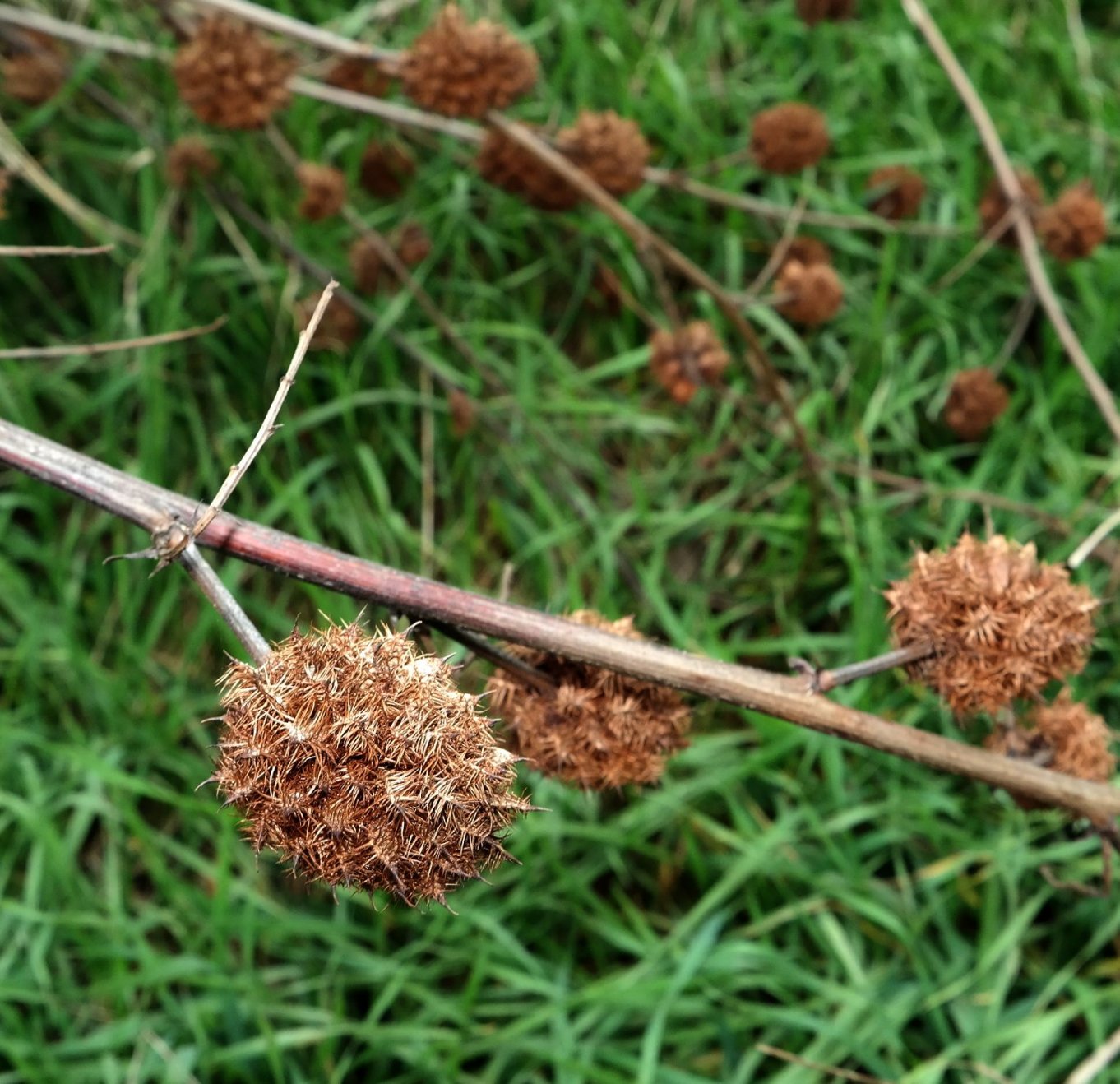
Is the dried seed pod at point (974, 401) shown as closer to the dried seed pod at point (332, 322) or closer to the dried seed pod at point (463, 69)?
the dried seed pod at point (463, 69)

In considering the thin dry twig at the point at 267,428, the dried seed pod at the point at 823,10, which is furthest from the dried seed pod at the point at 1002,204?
the thin dry twig at the point at 267,428

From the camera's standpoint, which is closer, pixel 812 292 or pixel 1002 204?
pixel 812 292

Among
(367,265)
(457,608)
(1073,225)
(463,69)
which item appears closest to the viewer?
(457,608)

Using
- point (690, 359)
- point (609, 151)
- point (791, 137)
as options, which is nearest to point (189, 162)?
point (609, 151)

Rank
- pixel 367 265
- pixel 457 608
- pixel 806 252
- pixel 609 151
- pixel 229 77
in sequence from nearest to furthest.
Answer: pixel 457 608, pixel 229 77, pixel 609 151, pixel 367 265, pixel 806 252

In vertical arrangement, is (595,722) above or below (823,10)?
below

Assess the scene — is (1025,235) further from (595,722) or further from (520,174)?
(595,722)

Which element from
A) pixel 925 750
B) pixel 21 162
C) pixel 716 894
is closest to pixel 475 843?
pixel 925 750
